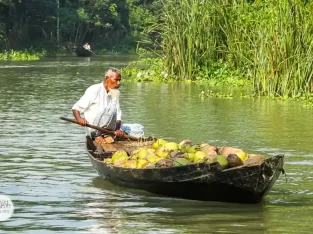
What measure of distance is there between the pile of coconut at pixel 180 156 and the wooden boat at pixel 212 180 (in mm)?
124

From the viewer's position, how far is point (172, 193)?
9.81 metres

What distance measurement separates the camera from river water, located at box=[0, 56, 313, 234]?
8.88 m

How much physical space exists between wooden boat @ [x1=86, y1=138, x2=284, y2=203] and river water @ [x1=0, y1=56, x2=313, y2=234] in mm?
110

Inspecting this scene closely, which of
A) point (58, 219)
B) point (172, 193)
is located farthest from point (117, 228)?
point (172, 193)

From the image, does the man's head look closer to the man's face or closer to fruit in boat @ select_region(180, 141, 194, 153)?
the man's face

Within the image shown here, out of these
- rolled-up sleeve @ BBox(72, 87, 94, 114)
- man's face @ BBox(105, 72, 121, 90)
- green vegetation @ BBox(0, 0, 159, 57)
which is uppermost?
man's face @ BBox(105, 72, 121, 90)

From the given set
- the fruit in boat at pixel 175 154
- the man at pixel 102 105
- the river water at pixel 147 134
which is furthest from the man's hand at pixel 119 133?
the fruit in boat at pixel 175 154

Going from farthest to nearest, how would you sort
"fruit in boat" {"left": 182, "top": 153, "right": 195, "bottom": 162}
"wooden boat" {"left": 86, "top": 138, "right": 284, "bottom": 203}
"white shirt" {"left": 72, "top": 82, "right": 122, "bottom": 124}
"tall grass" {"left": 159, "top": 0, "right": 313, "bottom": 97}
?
1. "tall grass" {"left": 159, "top": 0, "right": 313, "bottom": 97}
2. "white shirt" {"left": 72, "top": 82, "right": 122, "bottom": 124}
3. "fruit in boat" {"left": 182, "top": 153, "right": 195, "bottom": 162}
4. "wooden boat" {"left": 86, "top": 138, "right": 284, "bottom": 203}

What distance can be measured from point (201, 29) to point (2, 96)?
18.2 ft

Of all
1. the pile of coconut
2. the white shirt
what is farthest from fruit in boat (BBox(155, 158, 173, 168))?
the white shirt

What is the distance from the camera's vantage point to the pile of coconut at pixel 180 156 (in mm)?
9328

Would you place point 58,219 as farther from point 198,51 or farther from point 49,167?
point 198,51

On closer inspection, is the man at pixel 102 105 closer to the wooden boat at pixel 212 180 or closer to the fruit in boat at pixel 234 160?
the wooden boat at pixel 212 180

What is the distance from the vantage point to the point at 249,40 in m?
22.8
